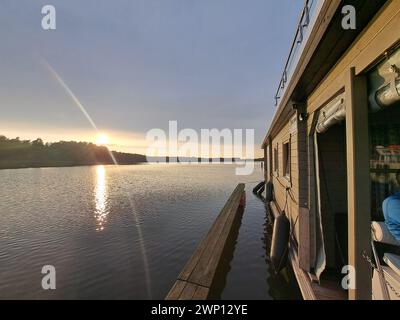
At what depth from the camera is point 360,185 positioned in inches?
105

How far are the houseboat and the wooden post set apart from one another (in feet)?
0.03

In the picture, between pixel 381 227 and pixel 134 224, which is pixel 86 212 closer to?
pixel 134 224

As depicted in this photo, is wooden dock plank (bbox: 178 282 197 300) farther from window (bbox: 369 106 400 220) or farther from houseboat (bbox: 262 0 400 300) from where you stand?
window (bbox: 369 106 400 220)

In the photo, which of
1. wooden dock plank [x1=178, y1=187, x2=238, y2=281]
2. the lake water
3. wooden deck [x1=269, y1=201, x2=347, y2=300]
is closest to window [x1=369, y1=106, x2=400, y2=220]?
wooden deck [x1=269, y1=201, x2=347, y2=300]

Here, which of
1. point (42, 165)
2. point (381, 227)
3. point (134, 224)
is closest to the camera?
point (381, 227)

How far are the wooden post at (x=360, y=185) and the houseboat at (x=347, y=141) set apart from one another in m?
0.01

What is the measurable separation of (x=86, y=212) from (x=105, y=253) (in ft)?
26.8

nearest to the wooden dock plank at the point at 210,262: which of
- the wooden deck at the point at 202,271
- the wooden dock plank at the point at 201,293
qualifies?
the wooden deck at the point at 202,271

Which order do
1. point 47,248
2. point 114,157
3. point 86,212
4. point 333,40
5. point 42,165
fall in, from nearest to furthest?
point 333,40
point 47,248
point 86,212
point 42,165
point 114,157

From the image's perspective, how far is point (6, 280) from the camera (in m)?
6.68

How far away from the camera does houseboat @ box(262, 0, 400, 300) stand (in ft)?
7.47

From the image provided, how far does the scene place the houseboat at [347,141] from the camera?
2.28 meters
